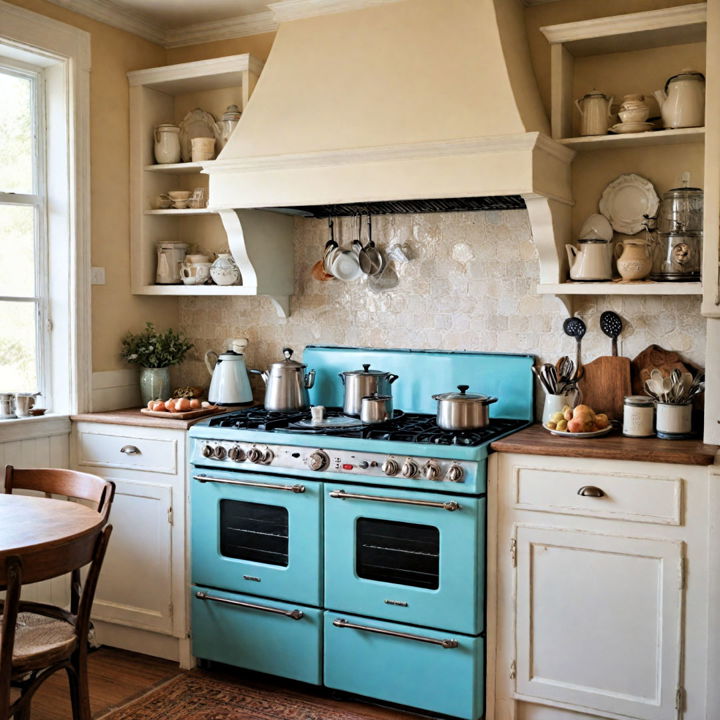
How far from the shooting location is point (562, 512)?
2943 mm

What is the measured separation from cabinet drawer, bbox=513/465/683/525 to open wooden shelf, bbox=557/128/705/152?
1.23 metres

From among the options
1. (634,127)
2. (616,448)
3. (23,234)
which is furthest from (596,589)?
(23,234)

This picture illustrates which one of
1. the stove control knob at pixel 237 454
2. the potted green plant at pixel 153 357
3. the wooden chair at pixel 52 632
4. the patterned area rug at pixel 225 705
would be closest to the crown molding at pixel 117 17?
the potted green plant at pixel 153 357

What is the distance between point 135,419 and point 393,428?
1.13 metres

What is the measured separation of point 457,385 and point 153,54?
2.21m

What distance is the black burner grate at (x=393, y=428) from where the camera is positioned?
310 cm

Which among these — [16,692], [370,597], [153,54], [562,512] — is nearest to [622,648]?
[562,512]

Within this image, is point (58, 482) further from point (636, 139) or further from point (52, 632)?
point (636, 139)

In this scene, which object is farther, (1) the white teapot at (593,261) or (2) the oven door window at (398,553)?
(1) the white teapot at (593,261)

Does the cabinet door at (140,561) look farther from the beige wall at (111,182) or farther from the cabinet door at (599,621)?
the cabinet door at (599,621)

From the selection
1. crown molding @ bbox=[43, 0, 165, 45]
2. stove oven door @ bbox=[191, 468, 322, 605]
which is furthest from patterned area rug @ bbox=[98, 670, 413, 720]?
crown molding @ bbox=[43, 0, 165, 45]

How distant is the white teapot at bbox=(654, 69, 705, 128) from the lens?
308 cm

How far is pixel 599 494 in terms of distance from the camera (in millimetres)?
2871

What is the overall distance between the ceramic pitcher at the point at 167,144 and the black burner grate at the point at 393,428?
127 centimetres
